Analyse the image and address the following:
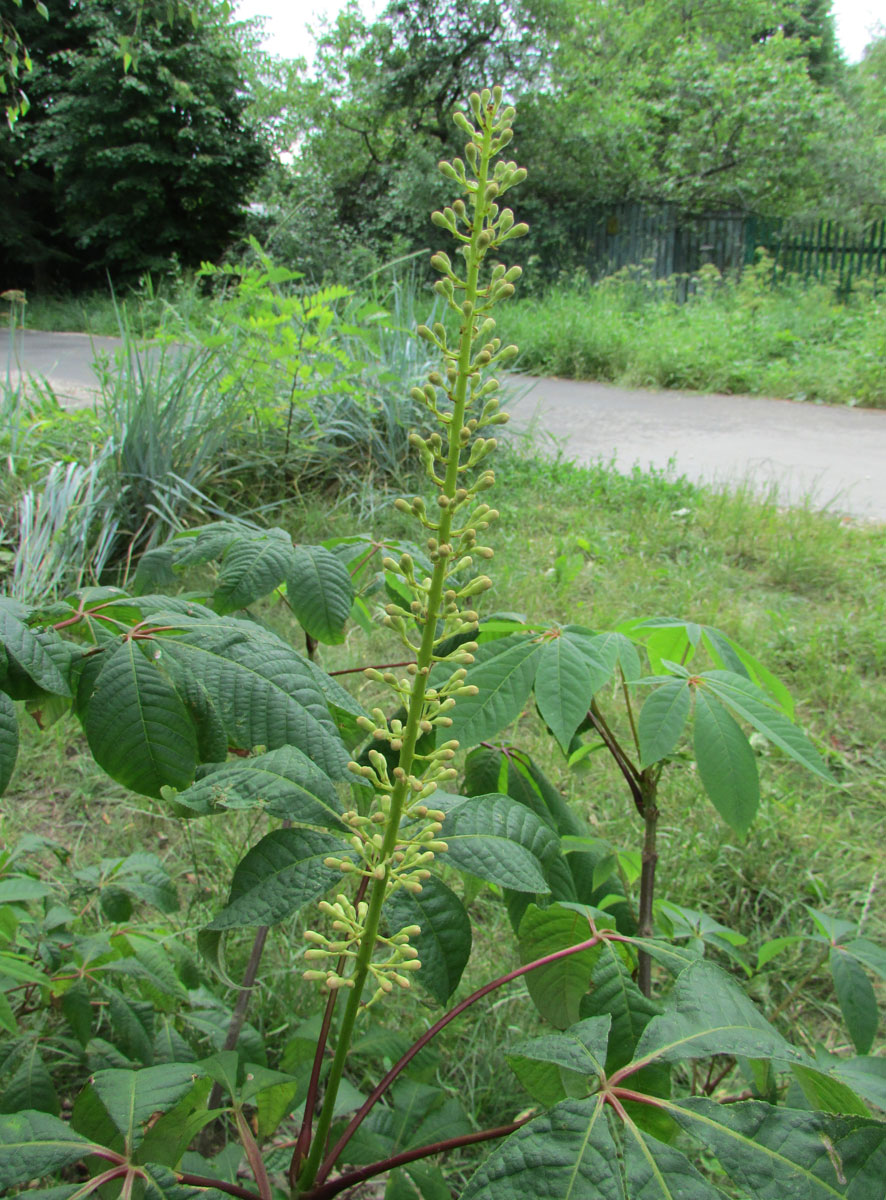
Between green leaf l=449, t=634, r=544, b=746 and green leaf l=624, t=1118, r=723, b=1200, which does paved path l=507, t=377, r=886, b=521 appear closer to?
green leaf l=449, t=634, r=544, b=746

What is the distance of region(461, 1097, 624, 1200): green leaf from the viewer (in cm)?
55

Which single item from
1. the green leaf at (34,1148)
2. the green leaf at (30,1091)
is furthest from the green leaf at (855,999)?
the green leaf at (30,1091)

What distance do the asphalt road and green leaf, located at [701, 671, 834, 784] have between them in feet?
13.3

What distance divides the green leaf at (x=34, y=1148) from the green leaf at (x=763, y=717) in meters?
0.92

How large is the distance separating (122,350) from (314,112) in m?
15.4

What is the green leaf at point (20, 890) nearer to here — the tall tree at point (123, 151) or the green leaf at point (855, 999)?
the green leaf at point (855, 999)

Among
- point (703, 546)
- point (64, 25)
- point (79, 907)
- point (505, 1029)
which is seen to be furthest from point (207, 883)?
point (64, 25)

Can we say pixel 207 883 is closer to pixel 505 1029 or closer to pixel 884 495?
pixel 505 1029

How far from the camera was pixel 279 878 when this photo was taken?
74 cm

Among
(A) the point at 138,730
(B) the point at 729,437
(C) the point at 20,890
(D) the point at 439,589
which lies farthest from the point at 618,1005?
(B) the point at 729,437

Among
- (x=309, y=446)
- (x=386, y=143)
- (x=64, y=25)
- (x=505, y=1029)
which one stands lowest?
(x=505, y=1029)

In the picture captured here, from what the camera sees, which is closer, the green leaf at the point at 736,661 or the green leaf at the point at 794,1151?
the green leaf at the point at 794,1151

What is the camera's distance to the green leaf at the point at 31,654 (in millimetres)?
839

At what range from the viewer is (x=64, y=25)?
1928cm
